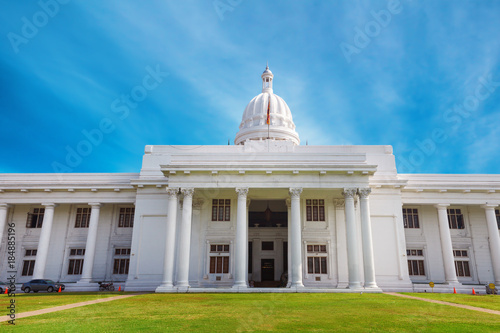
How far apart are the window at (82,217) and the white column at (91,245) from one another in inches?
90.3

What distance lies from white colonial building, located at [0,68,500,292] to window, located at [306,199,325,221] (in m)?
0.10

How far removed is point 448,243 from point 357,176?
1188cm

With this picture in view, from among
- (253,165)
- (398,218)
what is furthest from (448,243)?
(253,165)

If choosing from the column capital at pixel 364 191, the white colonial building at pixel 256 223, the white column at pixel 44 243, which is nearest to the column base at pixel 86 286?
the white colonial building at pixel 256 223

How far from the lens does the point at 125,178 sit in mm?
37125

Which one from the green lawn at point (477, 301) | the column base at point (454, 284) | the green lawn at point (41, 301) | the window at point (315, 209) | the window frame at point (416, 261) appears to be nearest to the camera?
the green lawn at point (41, 301)

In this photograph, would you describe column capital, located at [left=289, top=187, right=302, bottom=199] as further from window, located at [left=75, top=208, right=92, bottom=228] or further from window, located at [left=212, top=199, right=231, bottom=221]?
window, located at [left=75, top=208, right=92, bottom=228]

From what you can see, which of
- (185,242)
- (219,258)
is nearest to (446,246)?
(219,258)

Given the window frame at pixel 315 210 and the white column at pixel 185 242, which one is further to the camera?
the window frame at pixel 315 210

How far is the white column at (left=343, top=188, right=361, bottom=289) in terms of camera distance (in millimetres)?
27812

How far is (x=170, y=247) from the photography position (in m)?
29.2

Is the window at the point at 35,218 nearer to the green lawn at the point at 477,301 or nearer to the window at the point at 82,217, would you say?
the window at the point at 82,217

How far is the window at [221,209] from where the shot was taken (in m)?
34.0

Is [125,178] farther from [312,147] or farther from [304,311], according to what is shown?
[304,311]
